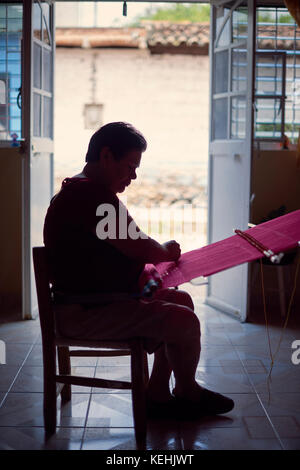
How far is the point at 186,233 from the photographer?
824cm

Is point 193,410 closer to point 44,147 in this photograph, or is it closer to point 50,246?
point 50,246

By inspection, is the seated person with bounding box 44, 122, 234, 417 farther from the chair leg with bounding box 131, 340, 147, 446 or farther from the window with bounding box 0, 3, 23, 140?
the window with bounding box 0, 3, 23, 140

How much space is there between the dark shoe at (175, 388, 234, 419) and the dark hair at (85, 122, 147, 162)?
1.11m

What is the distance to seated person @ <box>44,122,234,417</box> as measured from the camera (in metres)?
2.28

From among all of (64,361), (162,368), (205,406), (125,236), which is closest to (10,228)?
(64,361)

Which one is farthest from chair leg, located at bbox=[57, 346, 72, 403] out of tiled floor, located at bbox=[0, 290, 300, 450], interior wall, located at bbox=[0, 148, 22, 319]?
interior wall, located at bbox=[0, 148, 22, 319]

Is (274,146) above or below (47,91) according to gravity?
below

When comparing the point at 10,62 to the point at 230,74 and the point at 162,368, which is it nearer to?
the point at 230,74

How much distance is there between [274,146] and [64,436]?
3.33 metres

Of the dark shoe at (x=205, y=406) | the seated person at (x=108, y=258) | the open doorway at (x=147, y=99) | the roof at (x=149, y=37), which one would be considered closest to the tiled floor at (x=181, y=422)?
the dark shoe at (x=205, y=406)

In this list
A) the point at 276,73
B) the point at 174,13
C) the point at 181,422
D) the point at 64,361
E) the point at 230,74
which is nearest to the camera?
the point at 181,422

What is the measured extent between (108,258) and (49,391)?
2.08ft

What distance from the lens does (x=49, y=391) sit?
247cm

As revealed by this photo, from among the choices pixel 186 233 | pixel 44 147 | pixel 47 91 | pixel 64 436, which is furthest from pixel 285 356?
pixel 186 233
